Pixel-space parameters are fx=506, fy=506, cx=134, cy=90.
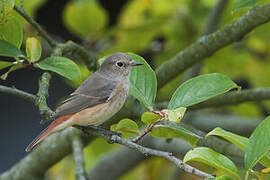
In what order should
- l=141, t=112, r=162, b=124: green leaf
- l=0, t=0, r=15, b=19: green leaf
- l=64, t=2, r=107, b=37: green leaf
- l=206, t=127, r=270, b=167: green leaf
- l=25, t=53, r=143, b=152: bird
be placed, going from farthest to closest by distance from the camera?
l=64, t=2, r=107, b=37: green leaf, l=25, t=53, r=143, b=152: bird, l=0, t=0, r=15, b=19: green leaf, l=141, t=112, r=162, b=124: green leaf, l=206, t=127, r=270, b=167: green leaf

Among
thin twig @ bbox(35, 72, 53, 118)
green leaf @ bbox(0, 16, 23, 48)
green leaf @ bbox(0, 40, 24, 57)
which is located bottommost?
thin twig @ bbox(35, 72, 53, 118)

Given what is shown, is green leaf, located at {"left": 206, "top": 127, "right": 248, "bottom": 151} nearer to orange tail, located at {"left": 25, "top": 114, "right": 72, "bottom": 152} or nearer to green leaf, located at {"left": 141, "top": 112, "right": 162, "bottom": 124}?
green leaf, located at {"left": 141, "top": 112, "right": 162, "bottom": 124}

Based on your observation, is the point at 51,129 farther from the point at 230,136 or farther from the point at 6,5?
the point at 230,136

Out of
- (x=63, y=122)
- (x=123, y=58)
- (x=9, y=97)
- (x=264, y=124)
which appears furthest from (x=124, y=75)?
(x=9, y=97)

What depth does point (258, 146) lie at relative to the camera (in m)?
1.82

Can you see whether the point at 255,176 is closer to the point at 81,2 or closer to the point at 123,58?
the point at 123,58

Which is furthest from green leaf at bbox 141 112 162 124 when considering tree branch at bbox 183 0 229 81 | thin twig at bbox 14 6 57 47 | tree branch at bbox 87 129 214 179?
tree branch at bbox 183 0 229 81

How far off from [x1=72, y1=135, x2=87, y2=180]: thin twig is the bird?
253 mm

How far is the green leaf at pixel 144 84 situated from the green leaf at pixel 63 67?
27 cm

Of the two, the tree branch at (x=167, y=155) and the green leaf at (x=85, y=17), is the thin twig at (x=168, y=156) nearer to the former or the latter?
the tree branch at (x=167, y=155)

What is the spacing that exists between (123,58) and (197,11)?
1.00 m

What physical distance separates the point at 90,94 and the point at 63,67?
759mm

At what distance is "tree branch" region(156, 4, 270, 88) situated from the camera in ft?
9.83

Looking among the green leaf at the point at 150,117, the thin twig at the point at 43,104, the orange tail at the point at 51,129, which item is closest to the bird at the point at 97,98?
the orange tail at the point at 51,129
